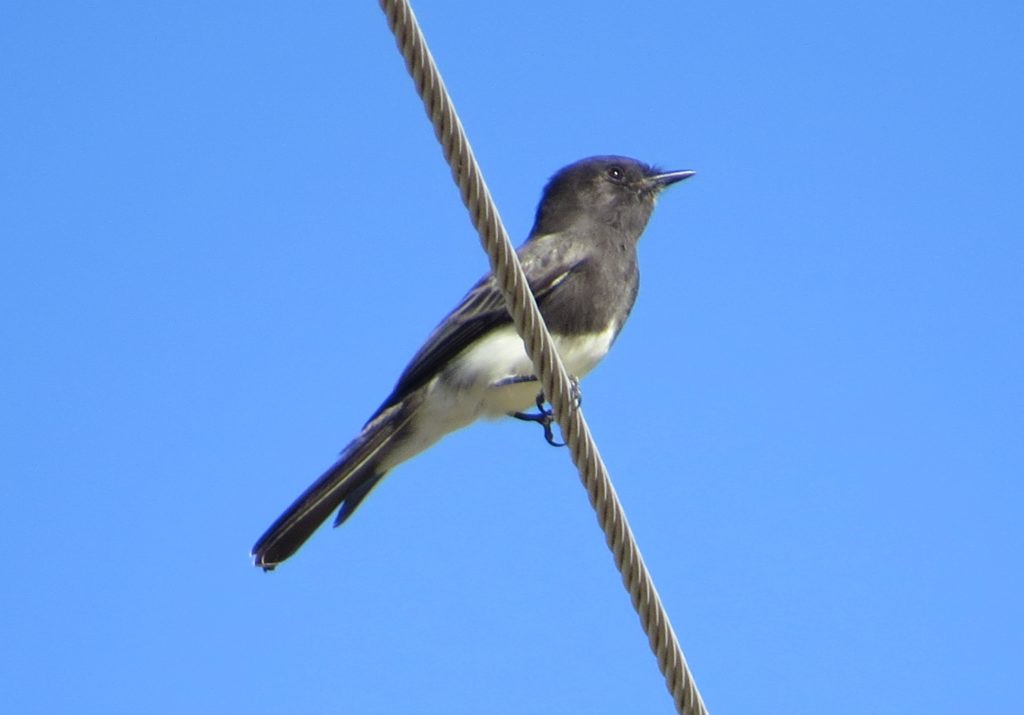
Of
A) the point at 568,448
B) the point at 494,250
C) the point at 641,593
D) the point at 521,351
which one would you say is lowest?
the point at 641,593

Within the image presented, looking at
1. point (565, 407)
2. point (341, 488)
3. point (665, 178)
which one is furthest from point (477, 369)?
point (565, 407)

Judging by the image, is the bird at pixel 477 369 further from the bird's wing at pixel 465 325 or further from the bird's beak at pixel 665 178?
the bird's beak at pixel 665 178

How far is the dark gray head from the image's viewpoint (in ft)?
25.2

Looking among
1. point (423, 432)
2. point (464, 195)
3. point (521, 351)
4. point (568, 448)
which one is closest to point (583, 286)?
point (521, 351)

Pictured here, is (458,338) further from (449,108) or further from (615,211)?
(449,108)

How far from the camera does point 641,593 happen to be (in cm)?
421

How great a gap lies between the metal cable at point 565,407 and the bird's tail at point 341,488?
7.32ft

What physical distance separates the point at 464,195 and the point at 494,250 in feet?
0.61

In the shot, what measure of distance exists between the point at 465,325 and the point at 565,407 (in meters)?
2.58

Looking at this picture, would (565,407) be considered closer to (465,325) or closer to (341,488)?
(341,488)

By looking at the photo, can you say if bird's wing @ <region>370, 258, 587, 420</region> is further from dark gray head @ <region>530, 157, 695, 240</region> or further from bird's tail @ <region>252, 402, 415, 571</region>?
dark gray head @ <region>530, 157, 695, 240</region>

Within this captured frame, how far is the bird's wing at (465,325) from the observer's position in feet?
22.5

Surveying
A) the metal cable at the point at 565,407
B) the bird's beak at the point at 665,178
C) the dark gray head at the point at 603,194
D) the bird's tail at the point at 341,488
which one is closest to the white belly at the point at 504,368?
the bird's tail at the point at 341,488

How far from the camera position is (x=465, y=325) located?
22.6 feet
